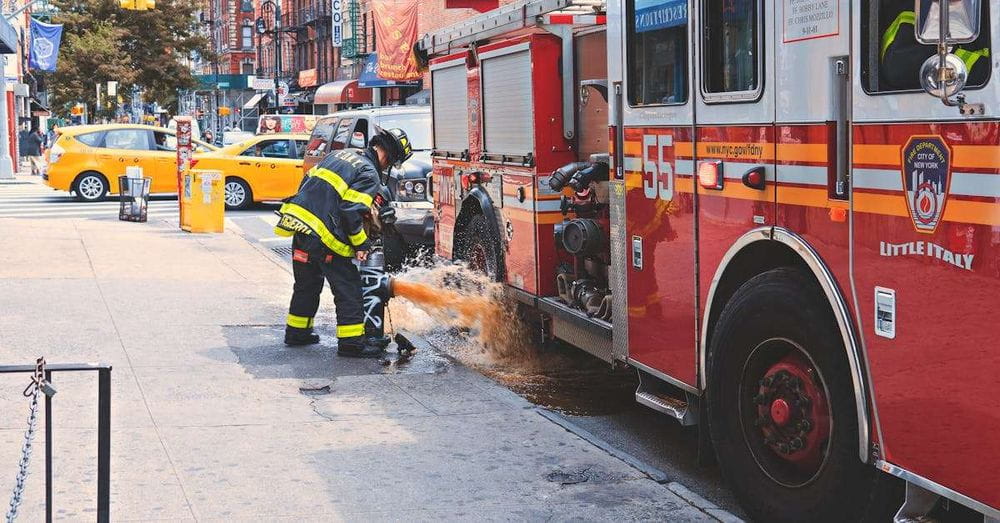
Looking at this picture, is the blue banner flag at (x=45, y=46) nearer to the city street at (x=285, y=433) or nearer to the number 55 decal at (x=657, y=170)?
the city street at (x=285, y=433)

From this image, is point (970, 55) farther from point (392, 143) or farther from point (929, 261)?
point (392, 143)

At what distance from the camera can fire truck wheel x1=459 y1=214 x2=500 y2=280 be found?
30.3 ft

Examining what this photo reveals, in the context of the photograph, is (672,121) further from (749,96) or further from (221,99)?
(221,99)

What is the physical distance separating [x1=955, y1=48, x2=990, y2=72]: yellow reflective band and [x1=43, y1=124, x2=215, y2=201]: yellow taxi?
23.0 m

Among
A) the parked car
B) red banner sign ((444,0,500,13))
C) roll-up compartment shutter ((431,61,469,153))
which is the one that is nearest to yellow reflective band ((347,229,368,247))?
roll-up compartment shutter ((431,61,469,153))

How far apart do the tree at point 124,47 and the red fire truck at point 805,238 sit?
53.1 m

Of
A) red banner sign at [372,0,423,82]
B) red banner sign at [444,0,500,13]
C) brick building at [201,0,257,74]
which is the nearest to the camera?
red banner sign at [444,0,500,13]

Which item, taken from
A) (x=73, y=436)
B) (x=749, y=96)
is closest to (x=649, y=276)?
(x=749, y=96)

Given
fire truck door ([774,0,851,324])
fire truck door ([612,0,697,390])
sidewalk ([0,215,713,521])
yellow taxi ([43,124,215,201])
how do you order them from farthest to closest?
1. yellow taxi ([43,124,215,201])
2. fire truck door ([612,0,697,390])
3. sidewalk ([0,215,713,521])
4. fire truck door ([774,0,851,324])

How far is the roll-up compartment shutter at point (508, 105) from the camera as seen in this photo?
829 cm

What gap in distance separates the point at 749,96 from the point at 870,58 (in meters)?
0.89

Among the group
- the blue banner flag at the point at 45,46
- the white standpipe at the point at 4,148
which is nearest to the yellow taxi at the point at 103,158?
the white standpipe at the point at 4,148

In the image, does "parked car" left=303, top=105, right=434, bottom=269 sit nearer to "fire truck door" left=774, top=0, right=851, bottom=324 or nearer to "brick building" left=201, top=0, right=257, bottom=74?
"fire truck door" left=774, top=0, right=851, bottom=324

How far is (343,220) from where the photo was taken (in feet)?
29.6
